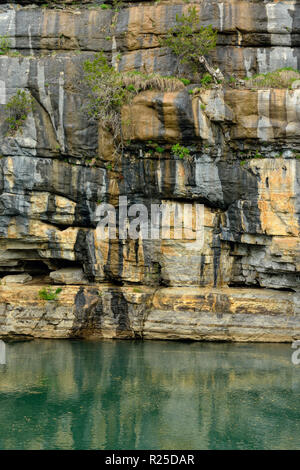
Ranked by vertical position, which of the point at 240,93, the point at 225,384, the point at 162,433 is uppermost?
the point at 240,93

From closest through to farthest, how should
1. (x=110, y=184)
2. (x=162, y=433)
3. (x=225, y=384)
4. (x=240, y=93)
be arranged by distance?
(x=162, y=433) → (x=225, y=384) → (x=240, y=93) → (x=110, y=184)

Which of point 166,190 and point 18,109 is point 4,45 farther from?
point 166,190

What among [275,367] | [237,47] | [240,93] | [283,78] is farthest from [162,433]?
[237,47]

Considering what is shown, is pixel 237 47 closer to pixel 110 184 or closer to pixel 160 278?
pixel 110 184

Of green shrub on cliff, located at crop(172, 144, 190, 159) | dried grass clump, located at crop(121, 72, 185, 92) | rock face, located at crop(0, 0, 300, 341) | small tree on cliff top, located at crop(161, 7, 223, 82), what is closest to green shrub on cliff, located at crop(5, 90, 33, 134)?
rock face, located at crop(0, 0, 300, 341)

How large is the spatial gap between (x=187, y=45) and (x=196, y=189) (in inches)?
182

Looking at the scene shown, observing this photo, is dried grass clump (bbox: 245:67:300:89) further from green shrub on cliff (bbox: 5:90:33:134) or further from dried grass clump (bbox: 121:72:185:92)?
green shrub on cliff (bbox: 5:90:33:134)

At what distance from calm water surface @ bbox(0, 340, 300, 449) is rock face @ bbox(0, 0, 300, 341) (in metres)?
1.05

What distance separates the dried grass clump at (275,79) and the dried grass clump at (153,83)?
2198 mm

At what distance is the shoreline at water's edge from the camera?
15.0m

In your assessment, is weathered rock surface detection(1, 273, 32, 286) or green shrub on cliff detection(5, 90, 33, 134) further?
weathered rock surface detection(1, 273, 32, 286)

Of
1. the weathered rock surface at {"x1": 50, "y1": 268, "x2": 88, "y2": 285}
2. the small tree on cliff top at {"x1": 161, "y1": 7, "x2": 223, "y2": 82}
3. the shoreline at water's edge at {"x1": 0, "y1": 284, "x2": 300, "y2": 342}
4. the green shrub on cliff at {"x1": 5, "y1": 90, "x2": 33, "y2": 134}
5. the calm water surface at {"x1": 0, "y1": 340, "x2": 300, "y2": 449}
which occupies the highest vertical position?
the small tree on cliff top at {"x1": 161, "y1": 7, "x2": 223, "y2": 82}

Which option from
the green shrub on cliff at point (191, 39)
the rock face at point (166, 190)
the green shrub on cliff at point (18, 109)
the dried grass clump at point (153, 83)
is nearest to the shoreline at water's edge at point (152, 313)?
the rock face at point (166, 190)

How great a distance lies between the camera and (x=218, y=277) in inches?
629
